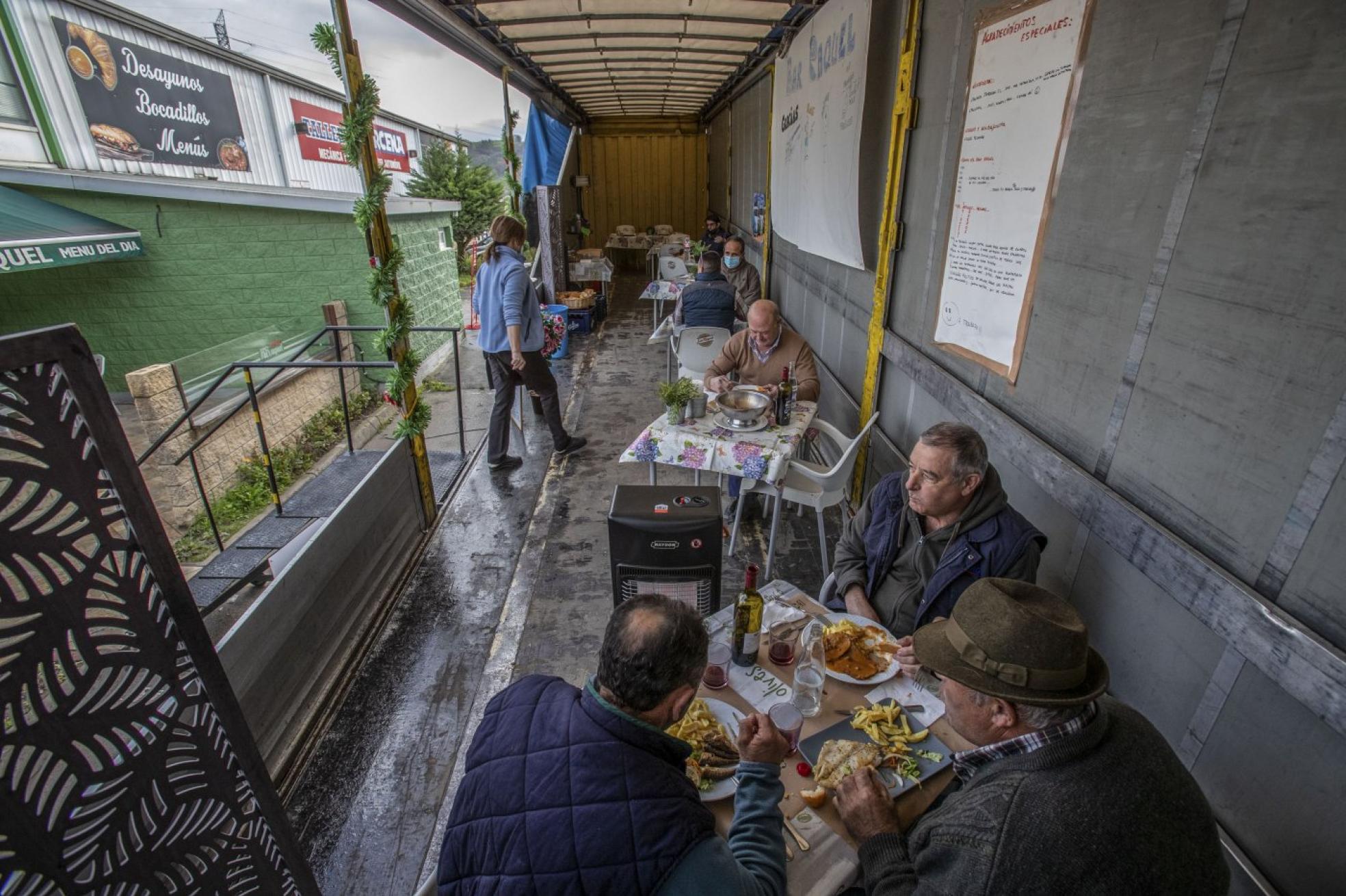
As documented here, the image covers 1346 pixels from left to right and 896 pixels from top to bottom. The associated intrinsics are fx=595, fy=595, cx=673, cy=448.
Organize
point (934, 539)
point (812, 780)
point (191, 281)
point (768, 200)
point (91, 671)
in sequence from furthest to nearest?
point (768, 200) → point (191, 281) → point (934, 539) → point (812, 780) → point (91, 671)

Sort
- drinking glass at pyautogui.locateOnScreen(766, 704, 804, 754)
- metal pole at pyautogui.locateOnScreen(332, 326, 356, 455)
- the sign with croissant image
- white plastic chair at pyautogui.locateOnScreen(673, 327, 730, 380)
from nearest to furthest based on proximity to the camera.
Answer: drinking glass at pyautogui.locateOnScreen(766, 704, 804, 754)
metal pole at pyautogui.locateOnScreen(332, 326, 356, 455)
white plastic chair at pyautogui.locateOnScreen(673, 327, 730, 380)
the sign with croissant image

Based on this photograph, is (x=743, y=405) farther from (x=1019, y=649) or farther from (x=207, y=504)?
(x=207, y=504)

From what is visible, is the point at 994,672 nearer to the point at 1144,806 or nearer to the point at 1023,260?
the point at 1144,806

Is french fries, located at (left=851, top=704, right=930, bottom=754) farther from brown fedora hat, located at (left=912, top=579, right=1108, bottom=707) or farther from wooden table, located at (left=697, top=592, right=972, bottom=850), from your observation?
brown fedora hat, located at (left=912, top=579, right=1108, bottom=707)

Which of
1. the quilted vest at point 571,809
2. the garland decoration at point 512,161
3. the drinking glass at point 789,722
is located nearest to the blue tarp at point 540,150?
the garland decoration at point 512,161

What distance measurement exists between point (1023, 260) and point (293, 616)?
3.59 meters

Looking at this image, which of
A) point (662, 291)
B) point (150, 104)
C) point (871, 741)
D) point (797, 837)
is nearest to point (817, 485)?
point (871, 741)

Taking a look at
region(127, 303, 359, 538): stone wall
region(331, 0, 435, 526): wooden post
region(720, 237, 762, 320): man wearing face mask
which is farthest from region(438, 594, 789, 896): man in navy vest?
region(720, 237, 762, 320): man wearing face mask

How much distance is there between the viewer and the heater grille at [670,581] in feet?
8.21

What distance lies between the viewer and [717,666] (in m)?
1.85

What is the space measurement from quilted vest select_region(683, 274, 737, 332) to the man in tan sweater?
4.87 feet

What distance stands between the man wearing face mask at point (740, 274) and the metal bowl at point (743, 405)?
3886 millimetres

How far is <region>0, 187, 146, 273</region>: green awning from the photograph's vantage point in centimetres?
656

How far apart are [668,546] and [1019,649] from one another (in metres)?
1.41
